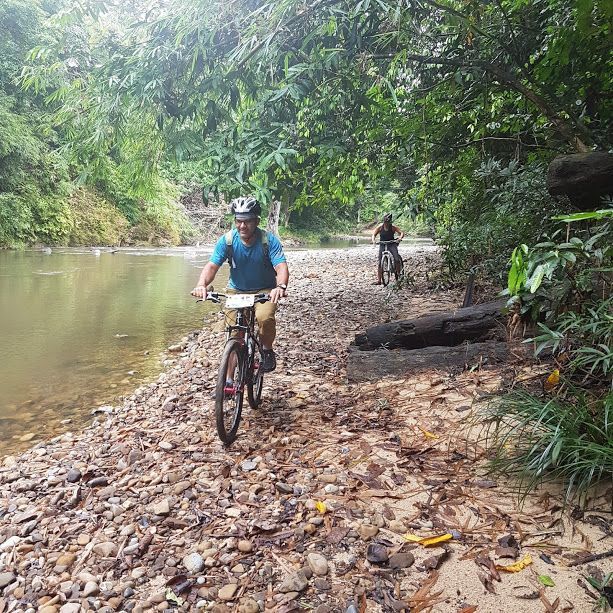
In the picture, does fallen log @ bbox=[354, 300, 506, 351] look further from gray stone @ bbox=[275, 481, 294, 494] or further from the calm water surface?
the calm water surface

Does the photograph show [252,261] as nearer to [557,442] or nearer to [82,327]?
[557,442]

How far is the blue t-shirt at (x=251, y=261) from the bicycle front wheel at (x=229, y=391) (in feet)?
2.37

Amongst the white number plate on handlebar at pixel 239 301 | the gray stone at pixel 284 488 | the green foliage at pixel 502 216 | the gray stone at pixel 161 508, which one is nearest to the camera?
the gray stone at pixel 161 508

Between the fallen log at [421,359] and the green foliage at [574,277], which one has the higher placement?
the green foliage at [574,277]

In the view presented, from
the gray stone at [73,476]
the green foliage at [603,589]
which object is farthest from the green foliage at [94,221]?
the green foliage at [603,589]

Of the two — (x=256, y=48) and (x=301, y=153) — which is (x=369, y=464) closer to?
(x=256, y=48)

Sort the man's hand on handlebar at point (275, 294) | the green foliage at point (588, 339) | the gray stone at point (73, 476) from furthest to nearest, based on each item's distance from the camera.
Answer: the man's hand on handlebar at point (275, 294)
the gray stone at point (73, 476)
the green foliage at point (588, 339)

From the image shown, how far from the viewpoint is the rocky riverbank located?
226cm

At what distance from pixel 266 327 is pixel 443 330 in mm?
2124

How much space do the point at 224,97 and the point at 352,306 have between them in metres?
4.92

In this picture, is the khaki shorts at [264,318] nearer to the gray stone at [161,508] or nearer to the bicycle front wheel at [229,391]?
the bicycle front wheel at [229,391]

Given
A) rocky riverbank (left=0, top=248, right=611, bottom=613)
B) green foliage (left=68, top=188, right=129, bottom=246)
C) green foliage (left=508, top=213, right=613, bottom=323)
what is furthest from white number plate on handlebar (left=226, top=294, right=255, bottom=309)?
green foliage (left=68, top=188, right=129, bottom=246)

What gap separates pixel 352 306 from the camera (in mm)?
9695

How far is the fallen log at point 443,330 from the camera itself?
5.38 metres
